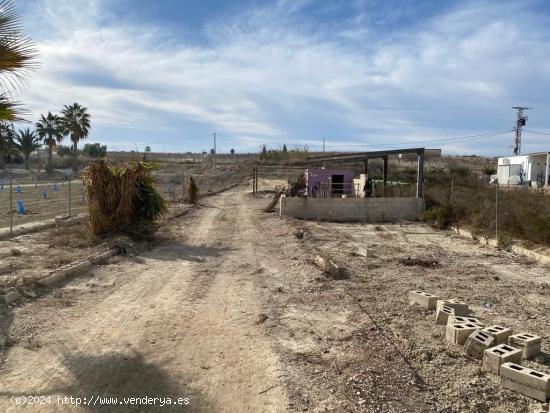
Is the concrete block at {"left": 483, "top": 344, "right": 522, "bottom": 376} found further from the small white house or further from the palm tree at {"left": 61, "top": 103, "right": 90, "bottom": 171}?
the palm tree at {"left": 61, "top": 103, "right": 90, "bottom": 171}

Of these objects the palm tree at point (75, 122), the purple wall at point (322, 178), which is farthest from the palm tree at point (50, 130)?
Result: the purple wall at point (322, 178)

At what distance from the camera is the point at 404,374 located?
4.98 metres

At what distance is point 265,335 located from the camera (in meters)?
6.13

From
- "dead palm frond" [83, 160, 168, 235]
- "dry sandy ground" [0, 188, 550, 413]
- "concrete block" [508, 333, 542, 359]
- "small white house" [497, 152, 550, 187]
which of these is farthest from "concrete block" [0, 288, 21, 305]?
"small white house" [497, 152, 550, 187]

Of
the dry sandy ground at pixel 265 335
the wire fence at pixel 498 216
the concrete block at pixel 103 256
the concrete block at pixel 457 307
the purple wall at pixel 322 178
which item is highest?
the purple wall at pixel 322 178

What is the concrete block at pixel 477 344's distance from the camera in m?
5.39

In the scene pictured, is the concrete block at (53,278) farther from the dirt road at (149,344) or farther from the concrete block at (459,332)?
the concrete block at (459,332)

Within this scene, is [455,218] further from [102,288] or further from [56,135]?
[56,135]

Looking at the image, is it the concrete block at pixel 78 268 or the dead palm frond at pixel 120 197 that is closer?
the concrete block at pixel 78 268

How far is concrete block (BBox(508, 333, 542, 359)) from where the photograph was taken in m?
5.36

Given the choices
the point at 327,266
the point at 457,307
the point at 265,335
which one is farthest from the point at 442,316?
the point at 327,266

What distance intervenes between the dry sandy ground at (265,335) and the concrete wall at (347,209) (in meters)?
11.5

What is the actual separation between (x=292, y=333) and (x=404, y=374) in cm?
172

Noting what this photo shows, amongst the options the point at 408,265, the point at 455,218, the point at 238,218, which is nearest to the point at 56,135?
the point at 238,218
